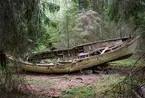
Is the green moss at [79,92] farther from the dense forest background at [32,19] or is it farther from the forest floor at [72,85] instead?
the dense forest background at [32,19]

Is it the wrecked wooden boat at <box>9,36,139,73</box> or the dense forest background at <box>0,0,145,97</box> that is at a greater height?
the dense forest background at <box>0,0,145,97</box>

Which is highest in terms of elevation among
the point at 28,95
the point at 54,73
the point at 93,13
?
the point at 93,13

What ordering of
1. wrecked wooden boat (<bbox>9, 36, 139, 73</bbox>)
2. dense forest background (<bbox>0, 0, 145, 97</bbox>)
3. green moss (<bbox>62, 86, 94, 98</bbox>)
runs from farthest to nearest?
wrecked wooden boat (<bbox>9, 36, 139, 73</bbox>) → green moss (<bbox>62, 86, 94, 98</bbox>) → dense forest background (<bbox>0, 0, 145, 97</bbox>)

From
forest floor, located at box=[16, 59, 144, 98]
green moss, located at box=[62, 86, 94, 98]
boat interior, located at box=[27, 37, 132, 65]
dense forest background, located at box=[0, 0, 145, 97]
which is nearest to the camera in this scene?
dense forest background, located at box=[0, 0, 145, 97]

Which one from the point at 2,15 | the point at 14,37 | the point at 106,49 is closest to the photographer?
the point at 2,15

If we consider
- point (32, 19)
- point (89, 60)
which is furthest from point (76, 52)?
point (32, 19)

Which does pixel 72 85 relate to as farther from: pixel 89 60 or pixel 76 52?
pixel 76 52

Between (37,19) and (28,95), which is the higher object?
(37,19)

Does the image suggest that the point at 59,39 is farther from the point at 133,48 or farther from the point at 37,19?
the point at 37,19

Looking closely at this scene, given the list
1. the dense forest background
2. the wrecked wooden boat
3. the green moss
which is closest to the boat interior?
the wrecked wooden boat

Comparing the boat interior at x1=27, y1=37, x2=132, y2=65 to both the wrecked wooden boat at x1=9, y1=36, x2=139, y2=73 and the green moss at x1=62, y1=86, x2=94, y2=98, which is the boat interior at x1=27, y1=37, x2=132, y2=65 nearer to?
the wrecked wooden boat at x1=9, y1=36, x2=139, y2=73

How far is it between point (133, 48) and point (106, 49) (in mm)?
1082

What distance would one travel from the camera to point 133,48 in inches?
395

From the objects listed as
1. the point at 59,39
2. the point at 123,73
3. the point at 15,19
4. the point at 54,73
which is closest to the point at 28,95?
the point at 15,19
